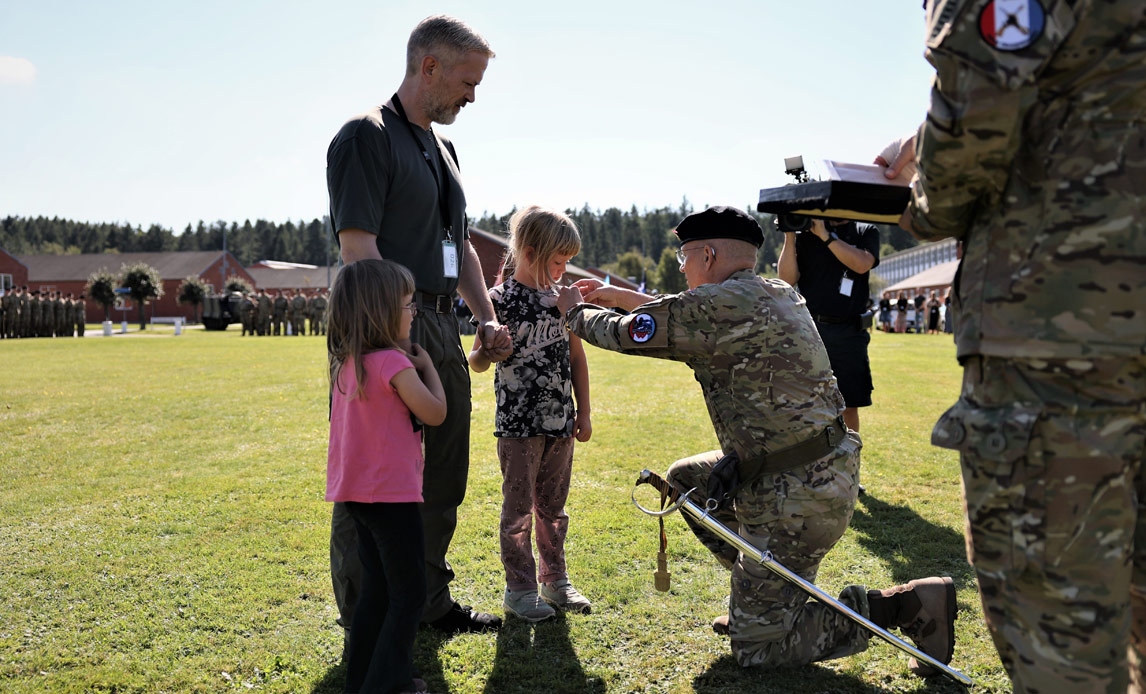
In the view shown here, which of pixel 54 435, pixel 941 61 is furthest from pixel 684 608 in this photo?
pixel 54 435

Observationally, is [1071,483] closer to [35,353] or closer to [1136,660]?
[1136,660]

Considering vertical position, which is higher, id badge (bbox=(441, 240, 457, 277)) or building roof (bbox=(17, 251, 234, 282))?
building roof (bbox=(17, 251, 234, 282))

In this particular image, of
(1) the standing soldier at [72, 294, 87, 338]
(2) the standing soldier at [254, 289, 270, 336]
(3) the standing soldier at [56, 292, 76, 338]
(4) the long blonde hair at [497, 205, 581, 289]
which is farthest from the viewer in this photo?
(2) the standing soldier at [254, 289, 270, 336]

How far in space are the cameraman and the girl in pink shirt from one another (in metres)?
3.72

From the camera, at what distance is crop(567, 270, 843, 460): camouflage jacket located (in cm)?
328

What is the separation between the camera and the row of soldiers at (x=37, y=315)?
3766cm

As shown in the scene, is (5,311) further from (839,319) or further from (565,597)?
(565,597)

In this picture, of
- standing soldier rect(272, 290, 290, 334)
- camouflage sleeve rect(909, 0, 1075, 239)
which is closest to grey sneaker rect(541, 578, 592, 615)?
camouflage sleeve rect(909, 0, 1075, 239)

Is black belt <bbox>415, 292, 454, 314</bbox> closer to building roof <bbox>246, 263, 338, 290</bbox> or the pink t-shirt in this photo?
the pink t-shirt

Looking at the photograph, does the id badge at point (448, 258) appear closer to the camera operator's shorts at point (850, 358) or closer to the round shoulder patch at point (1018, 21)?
the round shoulder patch at point (1018, 21)

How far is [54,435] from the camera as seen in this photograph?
9305 mm

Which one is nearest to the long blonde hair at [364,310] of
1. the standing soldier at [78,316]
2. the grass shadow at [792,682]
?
the grass shadow at [792,682]

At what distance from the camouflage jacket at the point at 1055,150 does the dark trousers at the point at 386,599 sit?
6.87 ft

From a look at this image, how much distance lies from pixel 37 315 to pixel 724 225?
44741 mm
